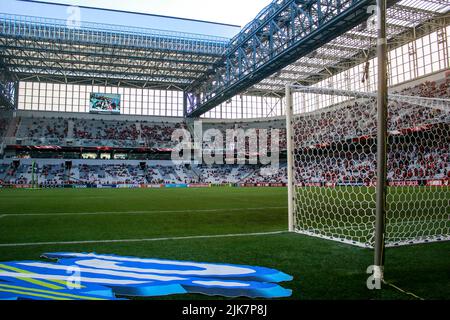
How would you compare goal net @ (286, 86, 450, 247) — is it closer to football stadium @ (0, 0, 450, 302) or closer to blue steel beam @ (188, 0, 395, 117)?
football stadium @ (0, 0, 450, 302)

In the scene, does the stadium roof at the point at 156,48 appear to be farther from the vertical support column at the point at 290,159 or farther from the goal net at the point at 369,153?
the vertical support column at the point at 290,159

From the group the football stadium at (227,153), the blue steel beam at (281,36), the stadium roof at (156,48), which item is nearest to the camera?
the football stadium at (227,153)

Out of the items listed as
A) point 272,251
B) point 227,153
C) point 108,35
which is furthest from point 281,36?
point 227,153

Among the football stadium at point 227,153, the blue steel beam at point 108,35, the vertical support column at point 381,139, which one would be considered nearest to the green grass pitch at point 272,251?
the football stadium at point 227,153

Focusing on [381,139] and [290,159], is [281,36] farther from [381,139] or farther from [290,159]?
[381,139]

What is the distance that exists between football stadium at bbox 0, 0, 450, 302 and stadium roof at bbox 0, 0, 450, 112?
204 mm

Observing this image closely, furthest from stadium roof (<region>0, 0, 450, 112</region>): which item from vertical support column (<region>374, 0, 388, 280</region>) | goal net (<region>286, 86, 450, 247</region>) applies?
vertical support column (<region>374, 0, 388, 280</region>)

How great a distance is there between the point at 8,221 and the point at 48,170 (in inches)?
1584

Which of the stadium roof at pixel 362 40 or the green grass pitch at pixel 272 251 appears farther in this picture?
the stadium roof at pixel 362 40

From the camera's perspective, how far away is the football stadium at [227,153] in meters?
3.36

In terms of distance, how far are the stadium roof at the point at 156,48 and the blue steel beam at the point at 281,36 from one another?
1.37ft

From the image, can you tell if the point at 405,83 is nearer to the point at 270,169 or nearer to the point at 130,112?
the point at 270,169

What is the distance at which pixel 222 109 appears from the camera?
5400 centimetres
